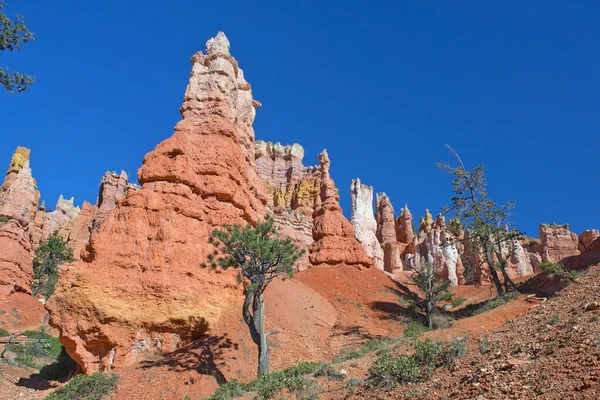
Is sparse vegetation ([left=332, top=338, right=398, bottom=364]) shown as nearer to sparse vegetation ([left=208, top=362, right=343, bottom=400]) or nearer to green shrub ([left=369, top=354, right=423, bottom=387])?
sparse vegetation ([left=208, top=362, right=343, bottom=400])

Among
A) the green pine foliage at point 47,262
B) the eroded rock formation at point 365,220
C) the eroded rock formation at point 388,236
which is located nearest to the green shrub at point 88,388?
the green pine foliage at point 47,262

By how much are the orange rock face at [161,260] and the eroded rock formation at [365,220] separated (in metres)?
41.7

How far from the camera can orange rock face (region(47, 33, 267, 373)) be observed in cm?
1783

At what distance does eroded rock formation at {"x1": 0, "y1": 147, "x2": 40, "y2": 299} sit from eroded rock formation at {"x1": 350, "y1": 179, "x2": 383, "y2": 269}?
1648 inches

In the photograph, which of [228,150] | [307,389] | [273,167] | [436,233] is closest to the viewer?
[307,389]

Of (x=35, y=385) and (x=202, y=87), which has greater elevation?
(x=202, y=87)

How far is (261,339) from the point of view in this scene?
16.2 metres

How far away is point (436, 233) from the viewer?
67.2 metres

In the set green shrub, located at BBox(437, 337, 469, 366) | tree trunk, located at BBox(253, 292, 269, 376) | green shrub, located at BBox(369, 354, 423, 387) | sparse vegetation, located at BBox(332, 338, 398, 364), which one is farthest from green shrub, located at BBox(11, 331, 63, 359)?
green shrub, located at BBox(437, 337, 469, 366)

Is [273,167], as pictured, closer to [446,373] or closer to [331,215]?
[331,215]

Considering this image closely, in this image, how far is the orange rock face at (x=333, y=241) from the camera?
122ft

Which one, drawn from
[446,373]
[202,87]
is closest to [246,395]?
[446,373]

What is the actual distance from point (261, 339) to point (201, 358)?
2729 millimetres

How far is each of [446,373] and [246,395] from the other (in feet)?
20.0
